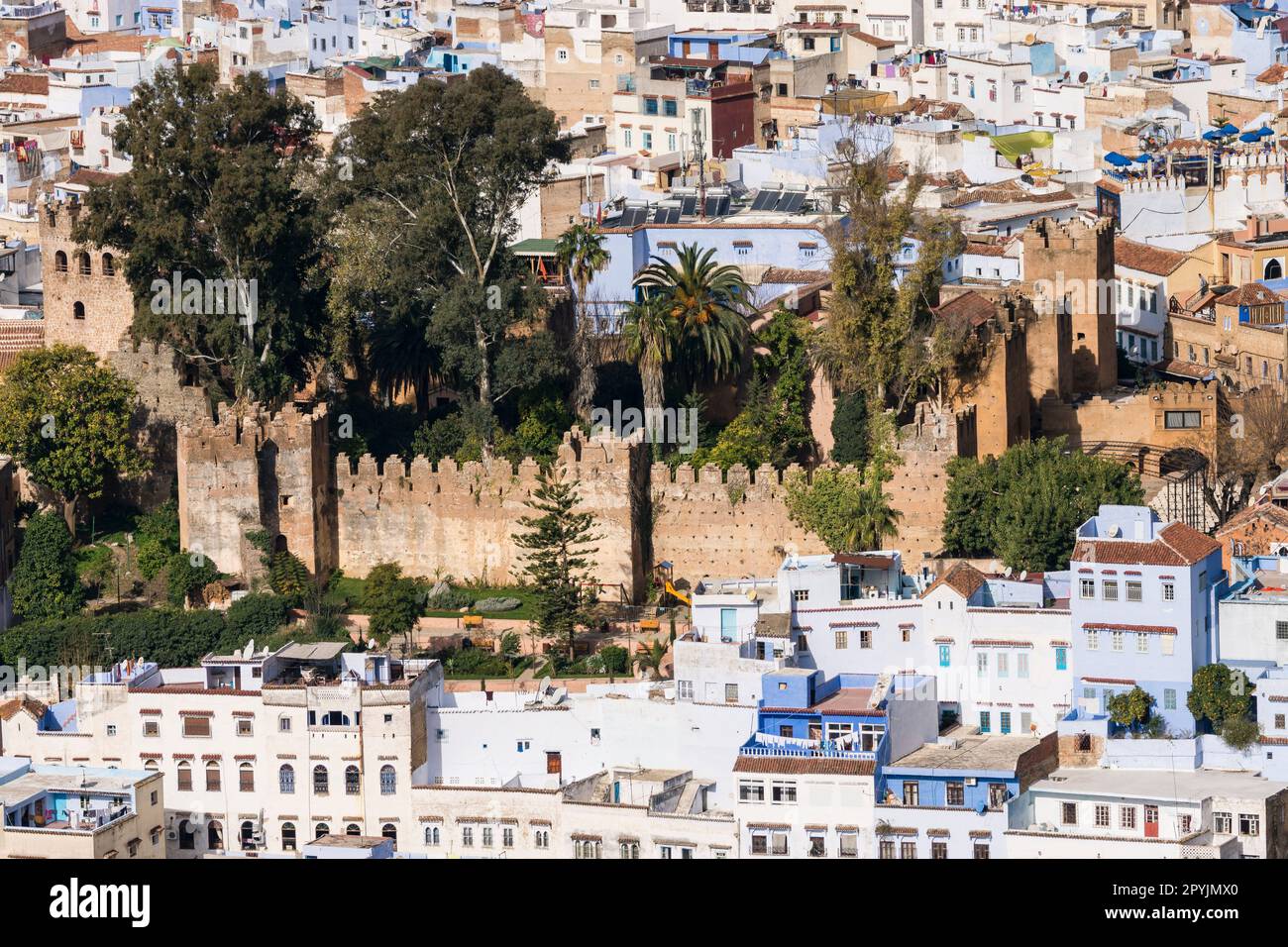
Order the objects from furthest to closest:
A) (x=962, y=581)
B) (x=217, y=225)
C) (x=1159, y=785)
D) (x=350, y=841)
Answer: (x=217, y=225) < (x=962, y=581) < (x=350, y=841) < (x=1159, y=785)

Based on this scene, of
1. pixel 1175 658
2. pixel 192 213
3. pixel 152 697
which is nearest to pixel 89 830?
pixel 152 697

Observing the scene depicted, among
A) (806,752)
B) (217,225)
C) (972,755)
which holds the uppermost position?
(217,225)

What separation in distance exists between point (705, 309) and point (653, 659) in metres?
6.27

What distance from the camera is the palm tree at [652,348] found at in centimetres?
3941

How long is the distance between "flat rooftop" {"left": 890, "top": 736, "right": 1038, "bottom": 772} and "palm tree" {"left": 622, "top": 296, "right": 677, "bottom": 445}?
8.00 m

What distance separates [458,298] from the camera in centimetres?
3894

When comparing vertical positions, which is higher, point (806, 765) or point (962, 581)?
point (962, 581)

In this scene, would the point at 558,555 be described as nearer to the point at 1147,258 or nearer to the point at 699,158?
the point at 1147,258

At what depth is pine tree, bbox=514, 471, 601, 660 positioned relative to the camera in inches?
1433

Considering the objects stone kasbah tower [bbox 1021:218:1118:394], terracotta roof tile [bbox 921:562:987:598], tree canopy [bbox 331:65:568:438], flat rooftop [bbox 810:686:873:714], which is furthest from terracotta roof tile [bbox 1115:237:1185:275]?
flat rooftop [bbox 810:686:873:714]

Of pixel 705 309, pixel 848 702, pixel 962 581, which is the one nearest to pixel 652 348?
pixel 705 309

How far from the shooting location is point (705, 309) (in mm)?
40000

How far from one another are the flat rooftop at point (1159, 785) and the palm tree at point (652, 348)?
9810 mm

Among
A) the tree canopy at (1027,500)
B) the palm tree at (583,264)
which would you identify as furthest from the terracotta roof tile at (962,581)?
the palm tree at (583,264)
